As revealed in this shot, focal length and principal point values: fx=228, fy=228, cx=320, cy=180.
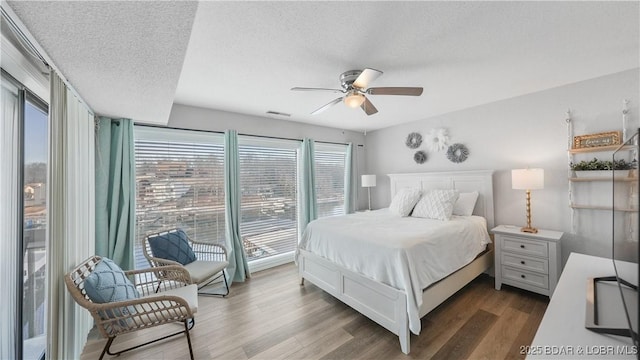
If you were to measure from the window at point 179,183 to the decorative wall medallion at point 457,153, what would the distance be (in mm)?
3518

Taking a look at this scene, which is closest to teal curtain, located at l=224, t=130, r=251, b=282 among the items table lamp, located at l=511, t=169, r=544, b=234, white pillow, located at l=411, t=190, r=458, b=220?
white pillow, located at l=411, t=190, r=458, b=220

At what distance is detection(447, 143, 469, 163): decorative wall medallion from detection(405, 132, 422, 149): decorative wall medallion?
0.54m

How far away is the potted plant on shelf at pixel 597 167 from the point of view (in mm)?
2266

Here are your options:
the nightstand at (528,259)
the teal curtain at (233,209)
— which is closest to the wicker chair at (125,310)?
the teal curtain at (233,209)

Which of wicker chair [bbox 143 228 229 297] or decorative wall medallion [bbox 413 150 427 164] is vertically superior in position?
decorative wall medallion [bbox 413 150 427 164]

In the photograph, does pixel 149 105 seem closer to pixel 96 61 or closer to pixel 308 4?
pixel 96 61

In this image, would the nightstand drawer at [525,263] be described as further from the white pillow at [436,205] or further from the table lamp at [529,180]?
the white pillow at [436,205]

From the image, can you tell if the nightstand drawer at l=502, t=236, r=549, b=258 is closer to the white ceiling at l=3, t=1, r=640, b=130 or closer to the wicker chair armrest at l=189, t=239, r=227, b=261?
the white ceiling at l=3, t=1, r=640, b=130

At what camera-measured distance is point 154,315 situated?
173 cm

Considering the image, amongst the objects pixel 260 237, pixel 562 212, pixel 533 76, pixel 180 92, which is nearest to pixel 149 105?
pixel 180 92

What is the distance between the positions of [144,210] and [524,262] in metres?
4.49

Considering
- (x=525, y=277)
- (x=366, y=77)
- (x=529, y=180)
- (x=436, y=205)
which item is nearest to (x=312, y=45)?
(x=366, y=77)

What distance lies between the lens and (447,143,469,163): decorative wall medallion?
3.49 metres

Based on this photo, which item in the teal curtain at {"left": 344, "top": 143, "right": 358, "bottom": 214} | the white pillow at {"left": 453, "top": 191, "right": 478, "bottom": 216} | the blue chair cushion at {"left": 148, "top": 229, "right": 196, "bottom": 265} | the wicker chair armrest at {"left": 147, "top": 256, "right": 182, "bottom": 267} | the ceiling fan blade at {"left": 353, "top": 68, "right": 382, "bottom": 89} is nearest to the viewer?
the ceiling fan blade at {"left": 353, "top": 68, "right": 382, "bottom": 89}
